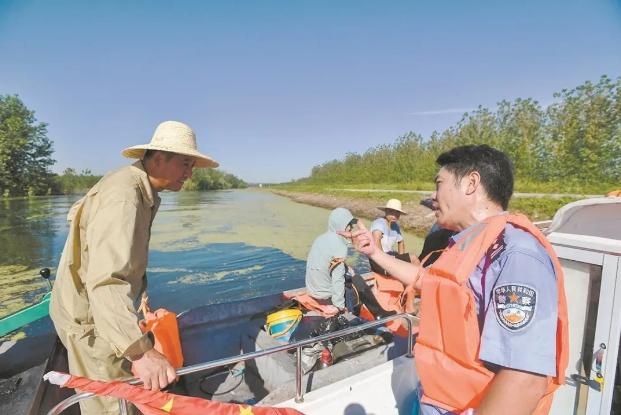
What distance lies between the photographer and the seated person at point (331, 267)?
3.62 meters

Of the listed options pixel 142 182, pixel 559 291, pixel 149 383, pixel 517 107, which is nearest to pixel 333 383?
pixel 149 383

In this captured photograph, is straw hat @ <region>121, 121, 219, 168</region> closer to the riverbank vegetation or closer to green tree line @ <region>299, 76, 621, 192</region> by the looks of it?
the riverbank vegetation

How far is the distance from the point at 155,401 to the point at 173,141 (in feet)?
4.53

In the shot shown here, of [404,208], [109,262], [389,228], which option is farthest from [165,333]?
[404,208]

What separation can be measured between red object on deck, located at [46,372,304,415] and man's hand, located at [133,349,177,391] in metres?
0.04

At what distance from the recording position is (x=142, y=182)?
1714mm

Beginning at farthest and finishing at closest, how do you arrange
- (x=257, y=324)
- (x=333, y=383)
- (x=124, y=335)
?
(x=257, y=324) < (x=333, y=383) < (x=124, y=335)

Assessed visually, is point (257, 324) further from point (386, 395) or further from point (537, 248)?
point (537, 248)

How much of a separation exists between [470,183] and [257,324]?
9.70 ft

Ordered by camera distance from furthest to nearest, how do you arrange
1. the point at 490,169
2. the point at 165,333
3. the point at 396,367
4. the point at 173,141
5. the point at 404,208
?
the point at 404,208, the point at 165,333, the point at 396,367, the point at 173,141, the point at 490,169

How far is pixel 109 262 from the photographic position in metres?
1.39

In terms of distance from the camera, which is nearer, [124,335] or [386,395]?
[124,335]

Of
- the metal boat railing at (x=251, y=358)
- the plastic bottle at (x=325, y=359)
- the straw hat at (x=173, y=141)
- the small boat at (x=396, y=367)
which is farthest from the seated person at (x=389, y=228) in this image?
the straw hat at (x=173, y=141)

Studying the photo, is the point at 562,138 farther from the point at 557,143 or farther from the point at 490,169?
the point at 490,169
